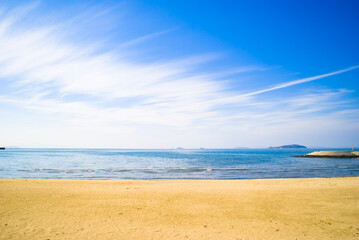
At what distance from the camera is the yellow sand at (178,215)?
809 centimetres

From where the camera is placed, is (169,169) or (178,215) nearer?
(178,215)

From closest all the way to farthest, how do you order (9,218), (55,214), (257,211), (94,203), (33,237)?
(33,237), (9,218), (55,214), (257,211), (94,203)

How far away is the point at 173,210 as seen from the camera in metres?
11.2

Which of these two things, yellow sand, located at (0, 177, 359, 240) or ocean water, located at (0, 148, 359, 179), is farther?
ocean water, located at (0, 148, 359, 179)

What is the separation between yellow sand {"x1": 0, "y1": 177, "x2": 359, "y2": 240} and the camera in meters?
8.09

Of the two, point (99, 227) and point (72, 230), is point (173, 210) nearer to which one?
point (99, 227)

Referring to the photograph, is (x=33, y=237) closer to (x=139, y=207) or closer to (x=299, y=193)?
(x=139, y=207)

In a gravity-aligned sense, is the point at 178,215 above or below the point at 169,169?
above

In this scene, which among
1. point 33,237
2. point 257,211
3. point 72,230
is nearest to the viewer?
point 33,237

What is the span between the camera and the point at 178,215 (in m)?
10.4

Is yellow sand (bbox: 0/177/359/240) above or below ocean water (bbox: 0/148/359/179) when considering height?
above

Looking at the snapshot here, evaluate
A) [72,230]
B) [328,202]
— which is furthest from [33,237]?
[328,202]

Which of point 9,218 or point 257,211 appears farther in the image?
point 257,211

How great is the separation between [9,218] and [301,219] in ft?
41.9
